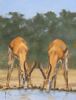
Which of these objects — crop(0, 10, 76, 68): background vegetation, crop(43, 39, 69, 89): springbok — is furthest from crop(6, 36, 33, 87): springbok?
crop(43, 39, 69, 89): springbok

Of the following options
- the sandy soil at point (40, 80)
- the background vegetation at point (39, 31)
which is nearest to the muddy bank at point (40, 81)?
the sandy soil at point (40, 80)

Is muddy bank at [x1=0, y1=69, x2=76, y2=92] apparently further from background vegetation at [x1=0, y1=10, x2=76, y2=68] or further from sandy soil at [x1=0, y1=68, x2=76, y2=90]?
background vegetation at [x1=0, y1=10, x2=76, y2=68]

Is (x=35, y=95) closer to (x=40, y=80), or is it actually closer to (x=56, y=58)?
(x=40, y=80)

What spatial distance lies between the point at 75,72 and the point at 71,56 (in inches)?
7.0

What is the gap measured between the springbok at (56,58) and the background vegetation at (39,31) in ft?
0.15

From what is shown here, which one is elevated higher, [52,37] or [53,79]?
[52,37]

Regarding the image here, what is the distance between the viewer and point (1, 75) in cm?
684

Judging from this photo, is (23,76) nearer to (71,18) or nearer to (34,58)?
(34,58)

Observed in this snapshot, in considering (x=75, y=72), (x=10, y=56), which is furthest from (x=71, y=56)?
(x=10, y=56)

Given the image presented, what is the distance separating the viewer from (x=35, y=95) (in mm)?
6770

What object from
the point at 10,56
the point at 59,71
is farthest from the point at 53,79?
the point at 10,56

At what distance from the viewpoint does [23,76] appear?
6.86 metres

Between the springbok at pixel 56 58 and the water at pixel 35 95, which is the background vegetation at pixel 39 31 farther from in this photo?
the water at pixel 35 95

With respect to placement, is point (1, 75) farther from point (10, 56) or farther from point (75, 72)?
point (75, 72)
